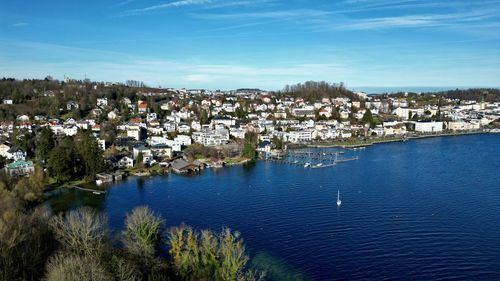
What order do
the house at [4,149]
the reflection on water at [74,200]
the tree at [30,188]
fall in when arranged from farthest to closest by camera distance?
the house at [4,149] < the reflection on water at [74,200] < the tree at [30,188]

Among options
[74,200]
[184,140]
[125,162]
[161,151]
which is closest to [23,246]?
[74,200]

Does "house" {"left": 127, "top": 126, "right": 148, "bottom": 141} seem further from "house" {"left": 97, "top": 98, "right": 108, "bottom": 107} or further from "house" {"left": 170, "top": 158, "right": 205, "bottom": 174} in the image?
"house" {"left": 97, "top": 98, "right": 108, "bottom": 107}

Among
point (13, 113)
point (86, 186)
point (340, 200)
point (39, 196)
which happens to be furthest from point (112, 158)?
point (13, 113)

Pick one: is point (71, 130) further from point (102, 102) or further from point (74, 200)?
point (74, 200)

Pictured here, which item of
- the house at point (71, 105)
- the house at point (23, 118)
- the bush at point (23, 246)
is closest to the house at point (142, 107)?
the house at point (71, 105)

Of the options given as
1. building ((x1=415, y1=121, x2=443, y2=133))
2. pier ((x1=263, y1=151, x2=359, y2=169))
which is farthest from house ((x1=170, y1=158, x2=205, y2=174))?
building ((x1=415, y1=121, x2=443, y2=133))

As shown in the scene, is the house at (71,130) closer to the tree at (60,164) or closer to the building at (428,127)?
the tree at (60,164)
